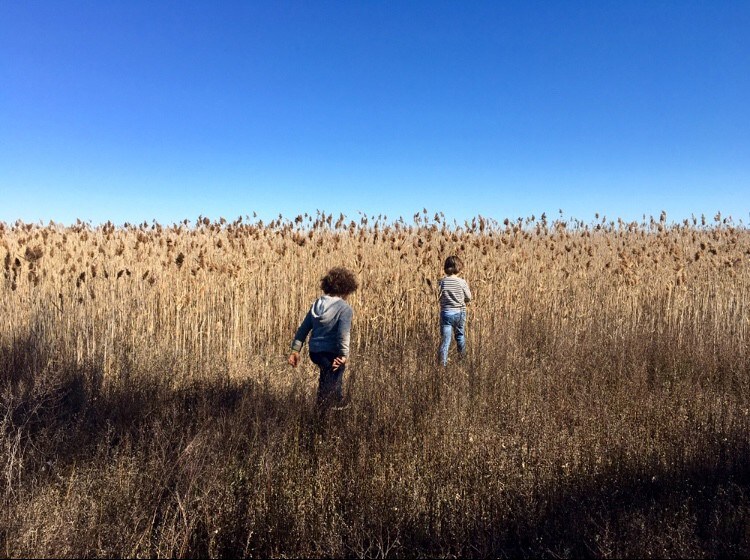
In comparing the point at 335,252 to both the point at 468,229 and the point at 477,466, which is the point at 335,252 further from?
the point at 477,466

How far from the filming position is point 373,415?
4266 mm

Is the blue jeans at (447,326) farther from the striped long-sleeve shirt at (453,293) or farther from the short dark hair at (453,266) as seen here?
the short dark hair at (453,266)

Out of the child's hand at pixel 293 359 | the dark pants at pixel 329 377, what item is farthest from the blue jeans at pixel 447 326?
the child's hand at pixel 293 359

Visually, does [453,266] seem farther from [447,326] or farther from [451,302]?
[447,326]

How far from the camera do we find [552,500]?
3240 mm

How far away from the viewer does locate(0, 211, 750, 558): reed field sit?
117 inches

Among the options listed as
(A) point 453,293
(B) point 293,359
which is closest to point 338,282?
(B) point 293,359

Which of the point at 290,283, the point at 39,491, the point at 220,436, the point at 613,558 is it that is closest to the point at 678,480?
the point at 613,558

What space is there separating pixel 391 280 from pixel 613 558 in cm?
587

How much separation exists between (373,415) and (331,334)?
2.56 ft

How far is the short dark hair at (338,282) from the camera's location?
4.64 meters

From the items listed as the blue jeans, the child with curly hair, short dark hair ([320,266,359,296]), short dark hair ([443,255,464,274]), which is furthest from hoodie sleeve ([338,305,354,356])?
short dark hair ([443,255,464,274])

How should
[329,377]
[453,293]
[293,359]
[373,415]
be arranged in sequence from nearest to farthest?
[373,415] → [293,359] → [329,377] → [453,293]

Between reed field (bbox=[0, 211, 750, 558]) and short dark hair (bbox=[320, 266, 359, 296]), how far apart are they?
0.98 meters
